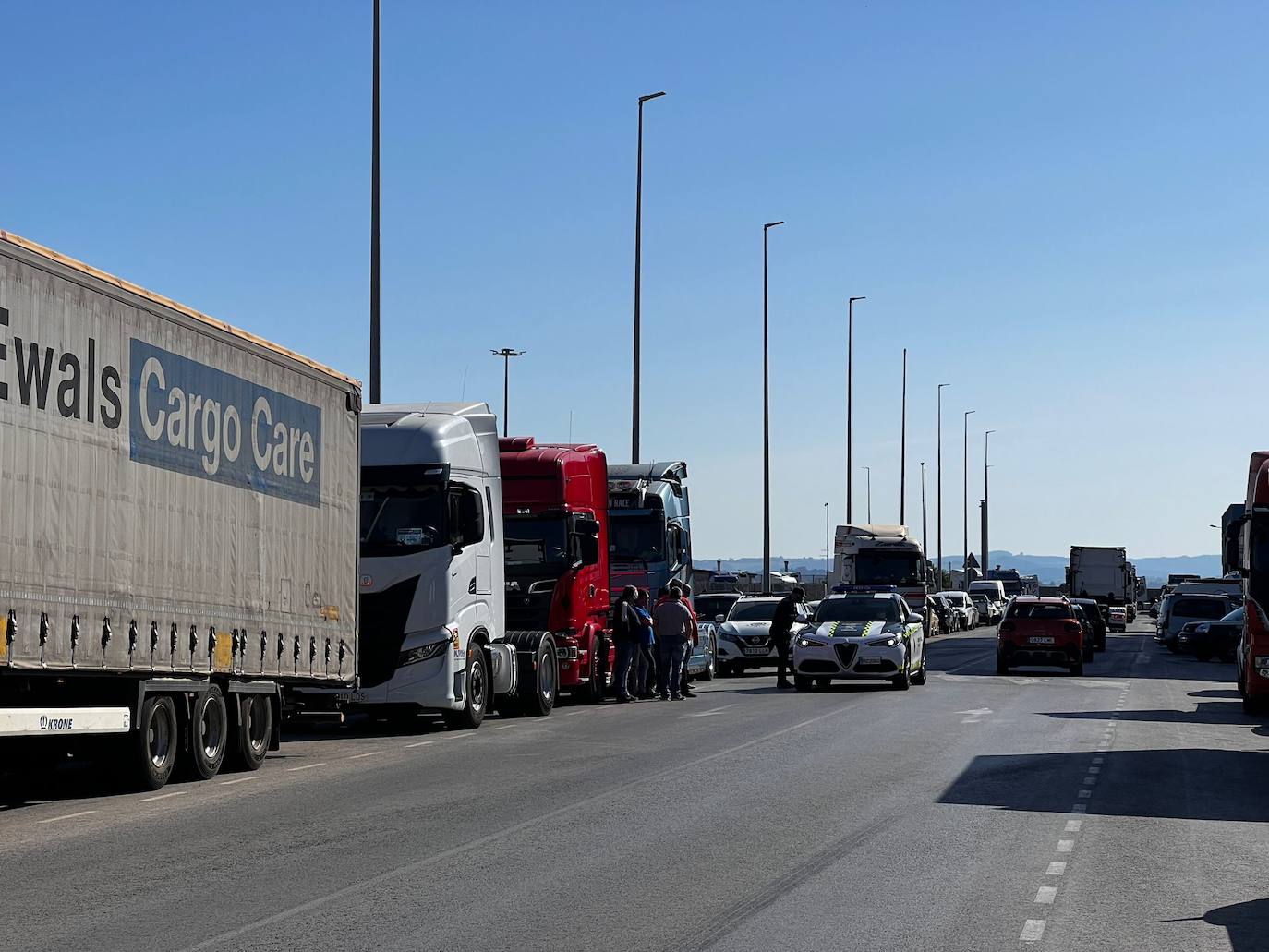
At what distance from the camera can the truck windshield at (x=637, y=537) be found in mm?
33656

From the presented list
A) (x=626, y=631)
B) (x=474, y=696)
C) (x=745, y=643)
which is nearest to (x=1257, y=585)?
(x=626, y=631)

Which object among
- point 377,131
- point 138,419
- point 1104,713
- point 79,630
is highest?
point 377,131

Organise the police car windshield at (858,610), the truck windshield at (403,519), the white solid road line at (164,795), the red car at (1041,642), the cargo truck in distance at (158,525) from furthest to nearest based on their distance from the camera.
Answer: the red car at (1041,642) → the police car windshield at (858,610) → the truck windshield at (403,519) → the white solid road line at (164,795) → the cargo truck in distance at (158,525)

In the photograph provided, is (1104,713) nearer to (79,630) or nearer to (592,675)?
(592,675)

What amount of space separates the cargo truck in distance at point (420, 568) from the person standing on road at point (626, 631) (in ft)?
19.5

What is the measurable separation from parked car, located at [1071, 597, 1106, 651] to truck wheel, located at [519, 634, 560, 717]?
28046 mm

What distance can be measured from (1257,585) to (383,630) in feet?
37.5

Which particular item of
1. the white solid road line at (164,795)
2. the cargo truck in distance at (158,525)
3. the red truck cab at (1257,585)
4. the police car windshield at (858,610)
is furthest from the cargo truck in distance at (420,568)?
the police car windshield at (858,610)

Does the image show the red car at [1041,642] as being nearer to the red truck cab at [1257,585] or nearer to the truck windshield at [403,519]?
the red truck cab at [1257,585]

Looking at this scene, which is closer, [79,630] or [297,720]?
[79,630]

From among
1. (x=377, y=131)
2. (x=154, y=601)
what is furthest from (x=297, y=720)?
(x=377, y=131)

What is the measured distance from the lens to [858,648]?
100 feet

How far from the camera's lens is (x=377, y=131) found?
1225 inches

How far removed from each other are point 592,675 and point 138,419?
14408 mm
